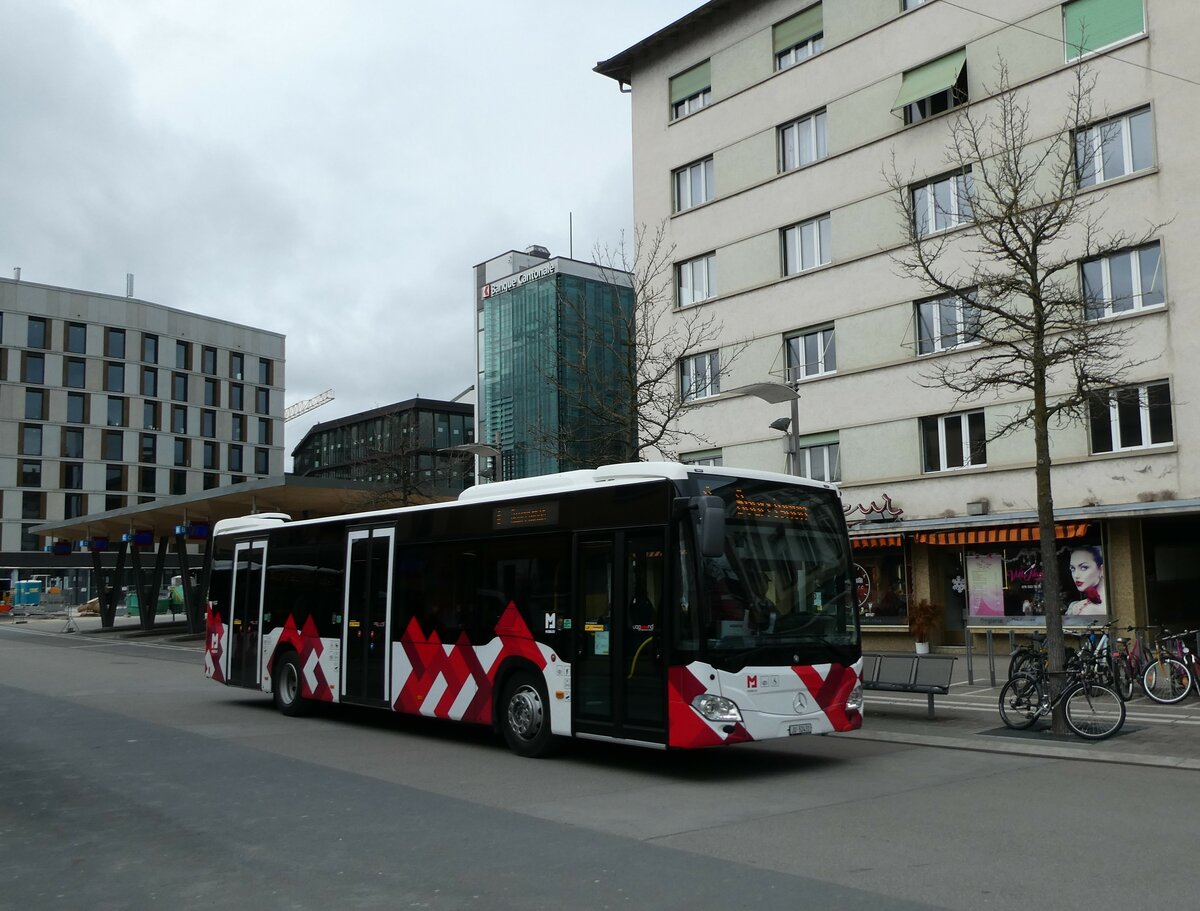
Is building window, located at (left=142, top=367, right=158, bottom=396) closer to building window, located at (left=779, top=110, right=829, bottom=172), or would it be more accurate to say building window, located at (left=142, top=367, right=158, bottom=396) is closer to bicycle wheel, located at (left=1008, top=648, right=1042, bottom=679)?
building window, located at (left=779, top=110, right=829, bottom=172)

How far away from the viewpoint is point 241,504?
39.3 meters

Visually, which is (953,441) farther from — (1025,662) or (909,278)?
(1025,662)

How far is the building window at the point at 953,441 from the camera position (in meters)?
25.2

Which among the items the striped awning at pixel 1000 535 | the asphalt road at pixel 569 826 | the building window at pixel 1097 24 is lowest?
the asphalt road at pixel 569 826

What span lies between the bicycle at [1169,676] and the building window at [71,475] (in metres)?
84.6

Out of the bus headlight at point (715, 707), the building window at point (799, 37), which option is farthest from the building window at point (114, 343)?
the bus headlight at point (715, 707)

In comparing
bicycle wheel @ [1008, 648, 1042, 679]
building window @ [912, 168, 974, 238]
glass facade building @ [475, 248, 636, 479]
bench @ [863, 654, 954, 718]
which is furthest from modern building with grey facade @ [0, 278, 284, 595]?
bicycle wheel @ [1008, 648, 1042, 679]

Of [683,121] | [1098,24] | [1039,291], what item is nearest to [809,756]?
[1039,291]

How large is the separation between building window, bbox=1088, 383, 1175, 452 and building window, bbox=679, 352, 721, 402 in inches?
408

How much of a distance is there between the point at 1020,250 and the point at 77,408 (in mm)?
84105

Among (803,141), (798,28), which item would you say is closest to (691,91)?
(798,28)

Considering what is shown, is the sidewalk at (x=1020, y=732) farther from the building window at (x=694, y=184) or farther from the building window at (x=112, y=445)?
the building window at (x=112, y=445)

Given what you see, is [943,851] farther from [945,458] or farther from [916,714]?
[945,458]

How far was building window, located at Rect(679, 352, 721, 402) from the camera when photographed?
3120cm
